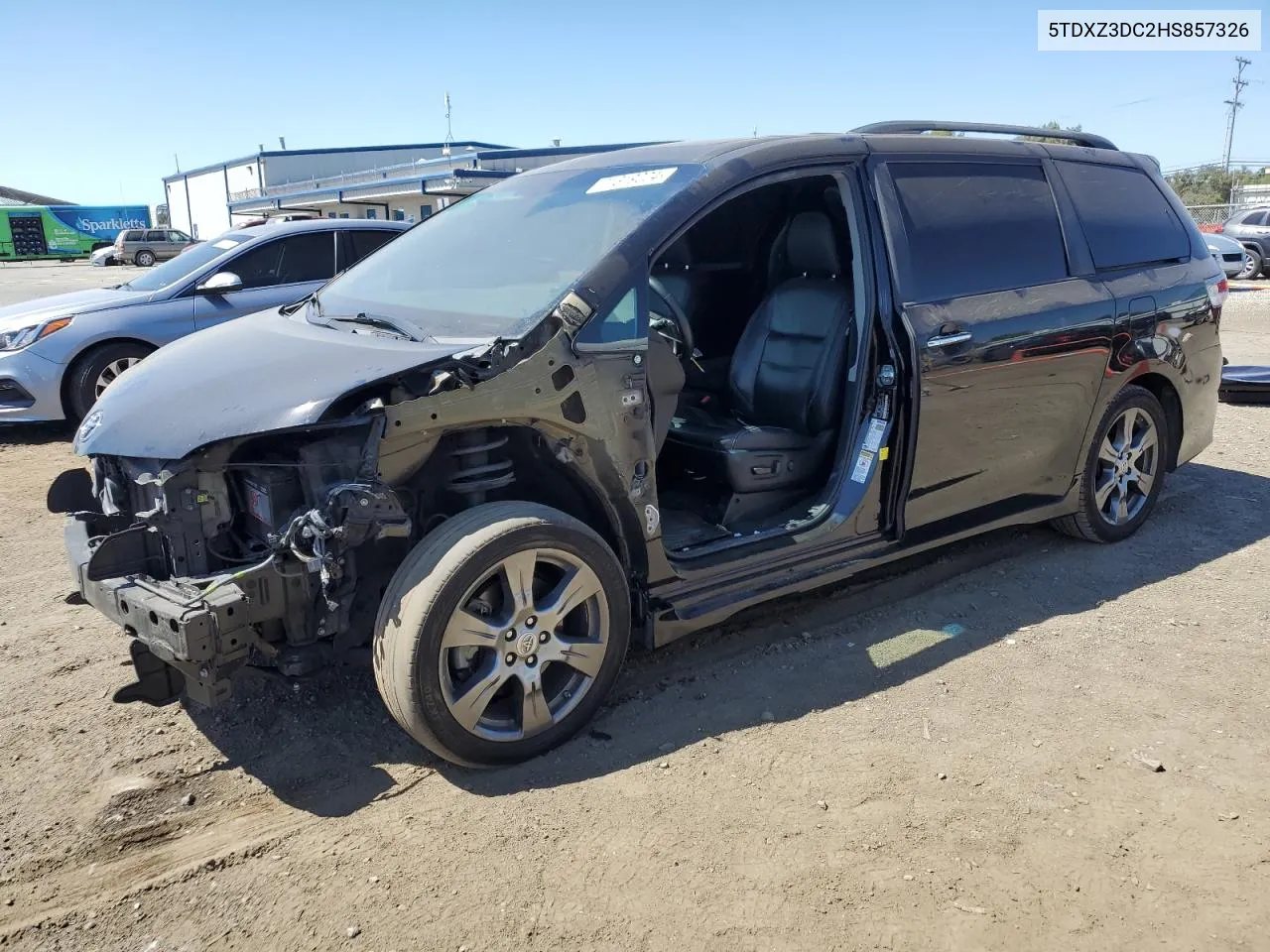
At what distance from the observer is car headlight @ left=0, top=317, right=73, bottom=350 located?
722 cm

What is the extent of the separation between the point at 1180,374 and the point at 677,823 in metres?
3.82

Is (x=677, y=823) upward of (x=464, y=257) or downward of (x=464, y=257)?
downward

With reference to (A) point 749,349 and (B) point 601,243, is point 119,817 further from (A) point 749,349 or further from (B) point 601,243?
(A) point 749,349

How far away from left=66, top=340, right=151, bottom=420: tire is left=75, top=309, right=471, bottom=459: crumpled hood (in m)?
4.53

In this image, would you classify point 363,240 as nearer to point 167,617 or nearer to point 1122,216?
point 1122,216

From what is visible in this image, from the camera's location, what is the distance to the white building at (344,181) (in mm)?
30812

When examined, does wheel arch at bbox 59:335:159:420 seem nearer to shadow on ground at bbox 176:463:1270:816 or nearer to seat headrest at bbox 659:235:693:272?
seat headrest at bbox 659:235:693:272

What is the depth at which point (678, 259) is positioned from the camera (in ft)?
16.2

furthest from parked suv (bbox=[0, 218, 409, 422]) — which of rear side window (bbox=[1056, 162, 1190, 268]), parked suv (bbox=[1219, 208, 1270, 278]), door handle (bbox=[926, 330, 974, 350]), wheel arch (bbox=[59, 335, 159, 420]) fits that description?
parked suv (bbox=[1219, 208, 1270, 278])

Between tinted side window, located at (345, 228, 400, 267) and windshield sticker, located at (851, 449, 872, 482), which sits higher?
tinted side window, located at (345, 228, 400, 267)

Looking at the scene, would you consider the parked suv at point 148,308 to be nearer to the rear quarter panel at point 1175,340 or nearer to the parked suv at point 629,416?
the parked suv at point 629,416

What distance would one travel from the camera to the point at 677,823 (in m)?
2.74

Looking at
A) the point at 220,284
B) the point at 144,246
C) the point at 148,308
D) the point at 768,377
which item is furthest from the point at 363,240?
the point at 144,246

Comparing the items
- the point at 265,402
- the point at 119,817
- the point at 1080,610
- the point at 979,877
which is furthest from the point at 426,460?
the point at 1080,610
